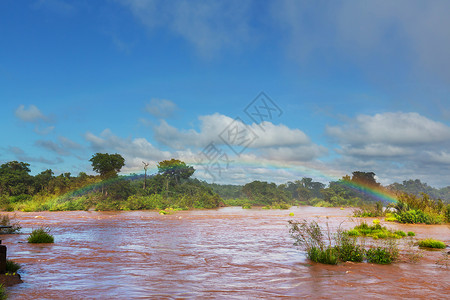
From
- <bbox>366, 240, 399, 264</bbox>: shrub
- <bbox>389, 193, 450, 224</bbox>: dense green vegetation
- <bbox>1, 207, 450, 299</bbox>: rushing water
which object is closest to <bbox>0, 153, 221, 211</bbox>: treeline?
<bbox>389, 193, 450, 224</bbox>: dense green vegetation

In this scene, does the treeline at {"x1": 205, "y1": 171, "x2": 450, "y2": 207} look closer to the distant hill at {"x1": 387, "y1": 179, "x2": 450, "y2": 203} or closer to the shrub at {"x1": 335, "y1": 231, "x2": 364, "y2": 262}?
the distant hill at {"x1": 387, "y1": 179, "x2": 450, "y2": 203}

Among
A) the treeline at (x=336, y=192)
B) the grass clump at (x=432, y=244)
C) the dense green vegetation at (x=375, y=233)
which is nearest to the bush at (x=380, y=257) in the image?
the grass clump at (x=432, y=244)

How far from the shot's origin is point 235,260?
11.1 m

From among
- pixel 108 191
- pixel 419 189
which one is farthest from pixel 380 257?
pixel 419 189

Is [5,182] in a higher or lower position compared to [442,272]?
higher

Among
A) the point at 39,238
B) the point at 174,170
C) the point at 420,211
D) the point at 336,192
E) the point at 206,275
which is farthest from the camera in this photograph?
the point at 336,192

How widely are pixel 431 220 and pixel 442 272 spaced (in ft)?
64.3

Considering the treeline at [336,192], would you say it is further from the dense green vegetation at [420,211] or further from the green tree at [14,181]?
the dense green vegetation at [420,211]

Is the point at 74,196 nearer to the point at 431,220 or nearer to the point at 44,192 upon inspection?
the point at 44,192

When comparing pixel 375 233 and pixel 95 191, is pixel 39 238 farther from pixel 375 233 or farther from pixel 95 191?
pixel 95 191

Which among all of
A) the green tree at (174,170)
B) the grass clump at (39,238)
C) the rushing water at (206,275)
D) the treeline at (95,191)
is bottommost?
the rushing water at (206,275)

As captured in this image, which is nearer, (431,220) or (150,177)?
(431,220)

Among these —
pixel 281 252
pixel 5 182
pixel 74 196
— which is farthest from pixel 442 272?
pixel 5 182

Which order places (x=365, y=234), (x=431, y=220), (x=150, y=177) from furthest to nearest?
(x=150, y=177), (x=431, y=220), (x=365, y=234)
